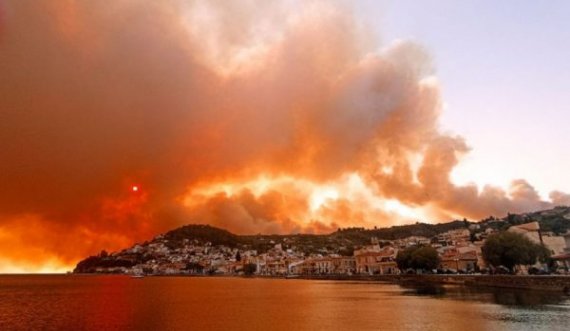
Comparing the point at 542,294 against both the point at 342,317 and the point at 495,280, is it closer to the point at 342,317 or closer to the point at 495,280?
the point at 495,280

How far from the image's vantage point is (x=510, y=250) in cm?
7156

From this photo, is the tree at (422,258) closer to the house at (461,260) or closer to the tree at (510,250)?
the house at (461,260)

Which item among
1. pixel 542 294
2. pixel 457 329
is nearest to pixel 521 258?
pixel 542 294

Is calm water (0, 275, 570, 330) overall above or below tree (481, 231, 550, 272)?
below

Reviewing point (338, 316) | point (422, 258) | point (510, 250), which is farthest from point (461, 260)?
point (338, 316)

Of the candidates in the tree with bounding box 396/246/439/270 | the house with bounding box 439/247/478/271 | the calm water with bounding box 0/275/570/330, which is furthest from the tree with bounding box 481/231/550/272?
the house with bounding box 439/247/478/271

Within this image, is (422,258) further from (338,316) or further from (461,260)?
(338,316)

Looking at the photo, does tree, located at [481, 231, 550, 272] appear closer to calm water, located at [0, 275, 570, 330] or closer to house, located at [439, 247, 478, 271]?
calm water, located at [0, 275, 570, 330]

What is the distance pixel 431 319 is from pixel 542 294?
26193mm

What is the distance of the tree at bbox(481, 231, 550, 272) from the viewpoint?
7094 centimetres

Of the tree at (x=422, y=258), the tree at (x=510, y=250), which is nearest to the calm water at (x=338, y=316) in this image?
the tree at (x=510, y=250)

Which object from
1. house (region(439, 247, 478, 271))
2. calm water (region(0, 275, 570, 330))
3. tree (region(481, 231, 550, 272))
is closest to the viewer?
calm water (region(0, 275, 570, 330))

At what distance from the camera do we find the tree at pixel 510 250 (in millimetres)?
70938

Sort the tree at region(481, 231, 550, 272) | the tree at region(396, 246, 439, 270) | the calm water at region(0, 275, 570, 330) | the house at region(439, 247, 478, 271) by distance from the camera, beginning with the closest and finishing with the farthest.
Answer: the calm water at region(0, 275, 570, 330) < the tree at region(481, 231, 550, 272) < the tree at region(396, 246, 439, 270) < the house at region(439, 247, 478, 271)
